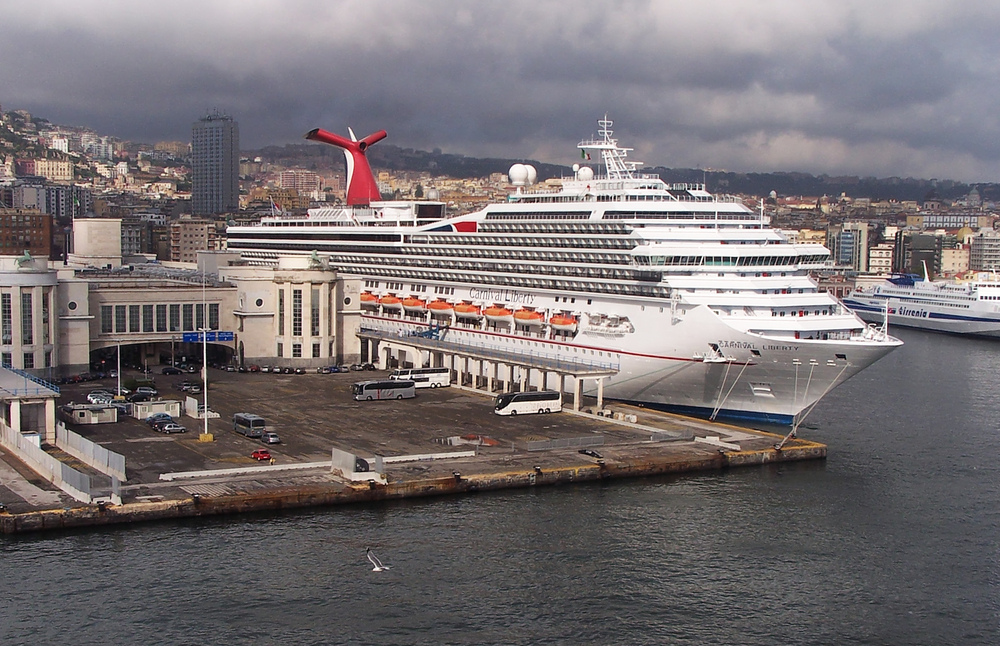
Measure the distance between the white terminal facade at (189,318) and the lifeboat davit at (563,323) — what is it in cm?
1067

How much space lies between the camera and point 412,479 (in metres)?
27.7

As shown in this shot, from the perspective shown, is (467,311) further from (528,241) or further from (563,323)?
(563,323)

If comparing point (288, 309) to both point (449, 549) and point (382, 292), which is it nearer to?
point (382, 292)

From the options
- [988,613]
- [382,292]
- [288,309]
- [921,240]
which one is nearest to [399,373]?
[288,309]

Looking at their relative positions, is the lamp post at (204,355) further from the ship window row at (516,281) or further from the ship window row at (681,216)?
the ship window row at (681,216)

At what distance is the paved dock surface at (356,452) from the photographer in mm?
25594

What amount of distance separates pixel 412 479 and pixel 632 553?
6.31 metres

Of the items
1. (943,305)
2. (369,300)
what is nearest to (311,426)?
(369,300)

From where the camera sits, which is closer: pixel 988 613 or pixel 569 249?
pixel 988 613

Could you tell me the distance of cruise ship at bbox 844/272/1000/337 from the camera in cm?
8312

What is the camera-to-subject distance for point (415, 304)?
5059 cm

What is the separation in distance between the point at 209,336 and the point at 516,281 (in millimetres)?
13081

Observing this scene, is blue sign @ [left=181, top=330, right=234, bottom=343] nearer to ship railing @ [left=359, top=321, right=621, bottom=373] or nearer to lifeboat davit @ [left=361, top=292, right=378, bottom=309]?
ship railing @ [left=359, top=321, right=621, bottom=373]

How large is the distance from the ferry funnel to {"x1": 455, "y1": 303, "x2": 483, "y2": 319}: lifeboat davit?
53.6ft
